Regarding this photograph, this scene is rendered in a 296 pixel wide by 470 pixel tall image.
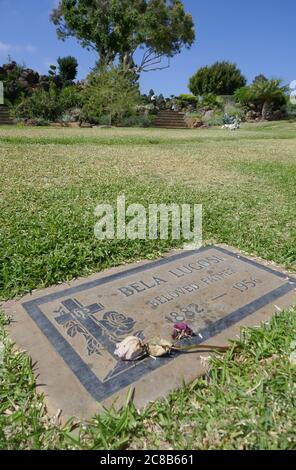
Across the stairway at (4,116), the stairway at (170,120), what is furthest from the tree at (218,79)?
→ the stairway at (4,116)

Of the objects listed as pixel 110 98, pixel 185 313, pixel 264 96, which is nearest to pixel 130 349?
pixel 185 313

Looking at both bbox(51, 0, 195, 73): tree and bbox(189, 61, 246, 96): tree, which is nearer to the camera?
bbox(51, 0, 195, 73): tree

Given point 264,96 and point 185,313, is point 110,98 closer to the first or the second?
point 264,96

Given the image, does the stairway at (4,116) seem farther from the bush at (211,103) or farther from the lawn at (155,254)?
the bush at (211,103)

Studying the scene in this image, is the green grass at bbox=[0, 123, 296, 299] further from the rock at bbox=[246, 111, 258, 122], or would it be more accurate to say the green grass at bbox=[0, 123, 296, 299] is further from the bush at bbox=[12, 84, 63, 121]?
the rock at bbox=[246, 111, 258, 122]

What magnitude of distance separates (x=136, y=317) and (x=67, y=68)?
32.8 m

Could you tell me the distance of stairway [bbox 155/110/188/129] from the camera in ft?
74.0

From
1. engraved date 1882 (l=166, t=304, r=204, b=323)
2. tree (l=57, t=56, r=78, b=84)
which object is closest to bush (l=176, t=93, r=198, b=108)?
tree (l=57, t=56, r=78, b=84)

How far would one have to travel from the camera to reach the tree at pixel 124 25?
79.8 ft

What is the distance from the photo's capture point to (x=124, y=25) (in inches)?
967

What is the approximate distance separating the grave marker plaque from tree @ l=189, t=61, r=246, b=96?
→ 1702 inches
